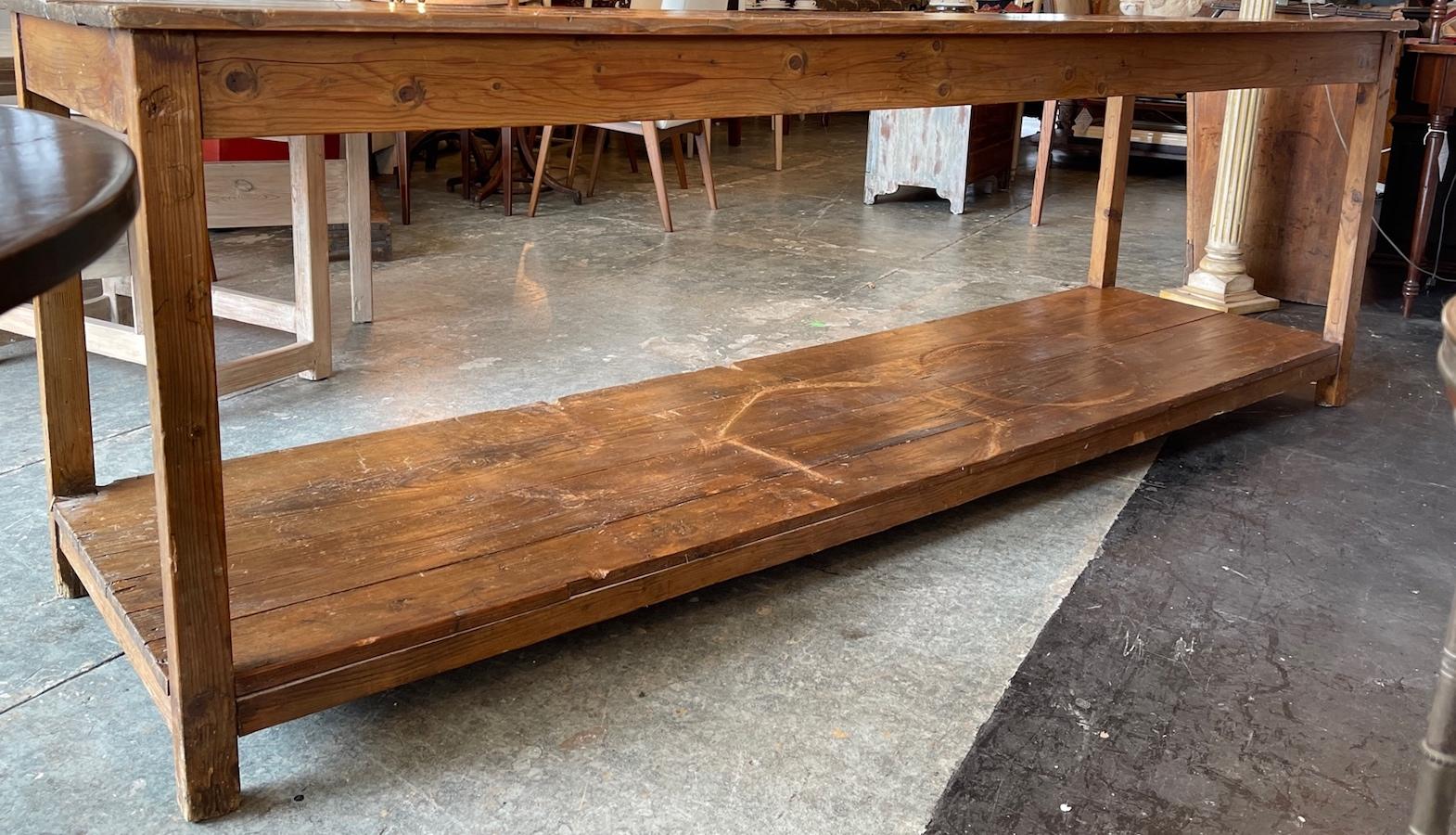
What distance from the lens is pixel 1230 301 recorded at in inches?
145

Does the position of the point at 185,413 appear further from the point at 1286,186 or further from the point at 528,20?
the point at 1286,186

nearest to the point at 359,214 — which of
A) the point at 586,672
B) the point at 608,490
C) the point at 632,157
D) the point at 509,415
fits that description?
the point at 509,415

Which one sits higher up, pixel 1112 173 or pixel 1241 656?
pixel 1112 173

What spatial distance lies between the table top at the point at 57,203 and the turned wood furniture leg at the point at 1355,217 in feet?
8.80

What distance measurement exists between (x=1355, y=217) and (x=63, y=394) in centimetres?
261

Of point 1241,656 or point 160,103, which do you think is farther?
point 1241,656

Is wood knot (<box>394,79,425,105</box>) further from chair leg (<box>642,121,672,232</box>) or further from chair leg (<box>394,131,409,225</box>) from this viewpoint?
chair leg (<box>642,121,672,232</box>)

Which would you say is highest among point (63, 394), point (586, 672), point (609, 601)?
point (63, 394)

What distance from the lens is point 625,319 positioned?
3.40 m

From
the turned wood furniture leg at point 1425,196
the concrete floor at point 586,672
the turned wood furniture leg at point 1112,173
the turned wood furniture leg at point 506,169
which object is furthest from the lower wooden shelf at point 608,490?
the turned wood furniture leg at point 506,169

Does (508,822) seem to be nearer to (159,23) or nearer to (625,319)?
(159,23)

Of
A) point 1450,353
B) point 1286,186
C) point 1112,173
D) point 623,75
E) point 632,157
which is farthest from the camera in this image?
point 632,157

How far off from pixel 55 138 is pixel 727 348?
2.42 meters

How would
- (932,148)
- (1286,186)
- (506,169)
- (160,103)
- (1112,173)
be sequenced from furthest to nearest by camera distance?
(932,148) < (506,169) < (1286,186) < (1112,173) < (160,103)
